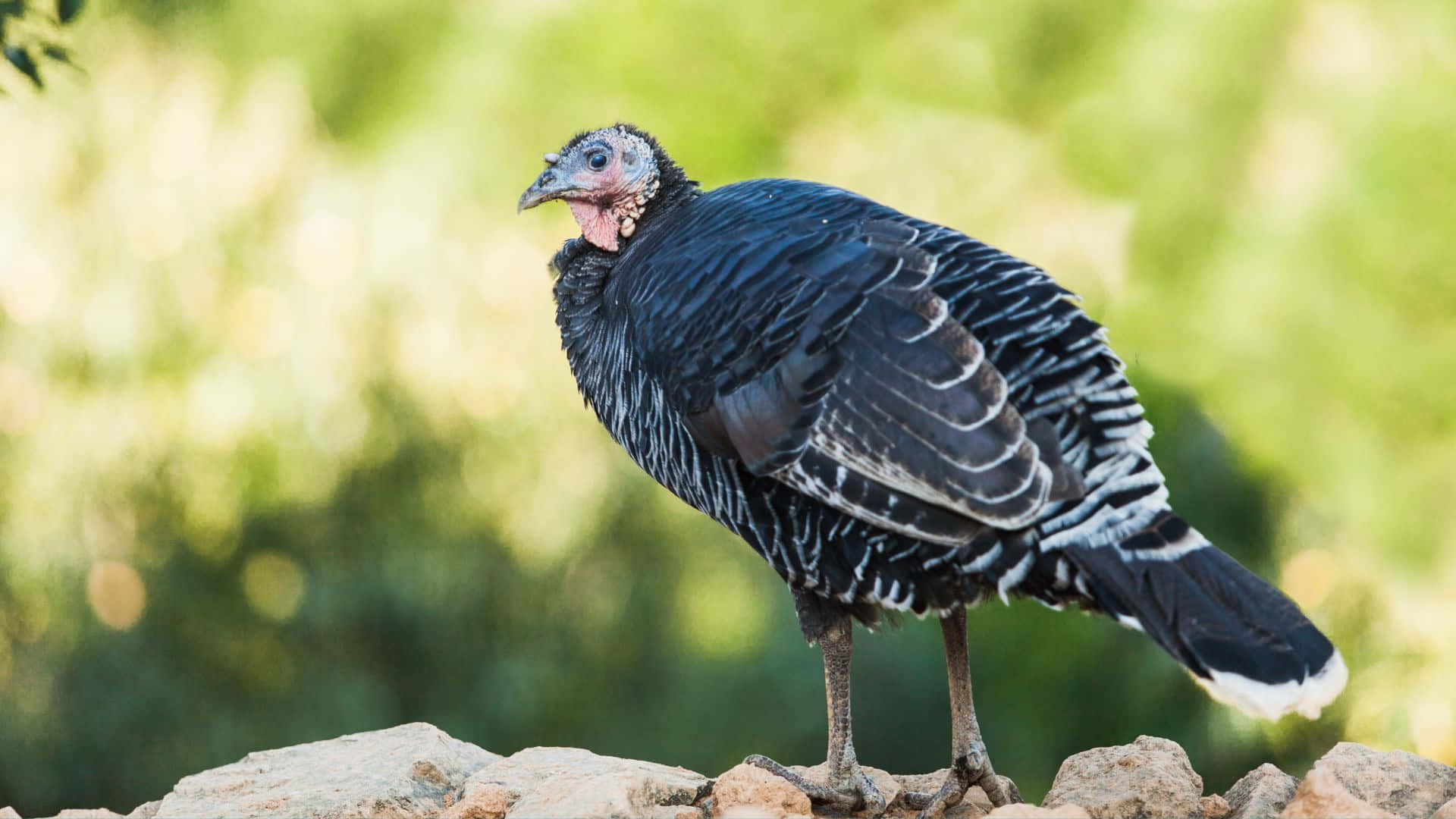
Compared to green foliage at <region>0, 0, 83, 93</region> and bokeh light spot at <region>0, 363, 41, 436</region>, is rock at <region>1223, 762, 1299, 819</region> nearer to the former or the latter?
green foliage at <region>0, 0, 83, 93</region>

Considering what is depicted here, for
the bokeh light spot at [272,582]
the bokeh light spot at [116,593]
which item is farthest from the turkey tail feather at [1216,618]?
the bokeh light spot at [116,593]

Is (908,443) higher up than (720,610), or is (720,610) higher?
(720,610)

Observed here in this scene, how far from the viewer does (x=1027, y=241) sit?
8.37 meters

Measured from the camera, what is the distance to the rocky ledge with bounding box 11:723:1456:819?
140 inches

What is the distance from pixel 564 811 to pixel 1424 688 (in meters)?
4.49

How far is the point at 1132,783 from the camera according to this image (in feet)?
13.0

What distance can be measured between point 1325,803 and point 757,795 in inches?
51.9

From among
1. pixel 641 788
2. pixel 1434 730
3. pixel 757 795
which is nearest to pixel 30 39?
pixel 641 788

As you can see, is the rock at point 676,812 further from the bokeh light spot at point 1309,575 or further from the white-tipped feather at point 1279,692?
the bokeh light spot at point 1309,575

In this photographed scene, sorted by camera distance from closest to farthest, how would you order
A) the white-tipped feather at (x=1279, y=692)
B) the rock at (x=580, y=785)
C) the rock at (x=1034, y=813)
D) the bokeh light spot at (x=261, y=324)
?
the white-tipped feather at (x=1279, y=692) < the rock at (x=1034, y=813) < the rock at (x=580, y=785) < the bokeh light spot at (x=261, y=324)

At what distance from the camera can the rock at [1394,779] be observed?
3.71 metres

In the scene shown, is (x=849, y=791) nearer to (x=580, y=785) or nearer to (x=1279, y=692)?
(x=580, y=785)

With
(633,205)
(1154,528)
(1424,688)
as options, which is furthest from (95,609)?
(1424,688)

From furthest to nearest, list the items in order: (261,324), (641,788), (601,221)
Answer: (261,324) < (601,221) < (641,788)
